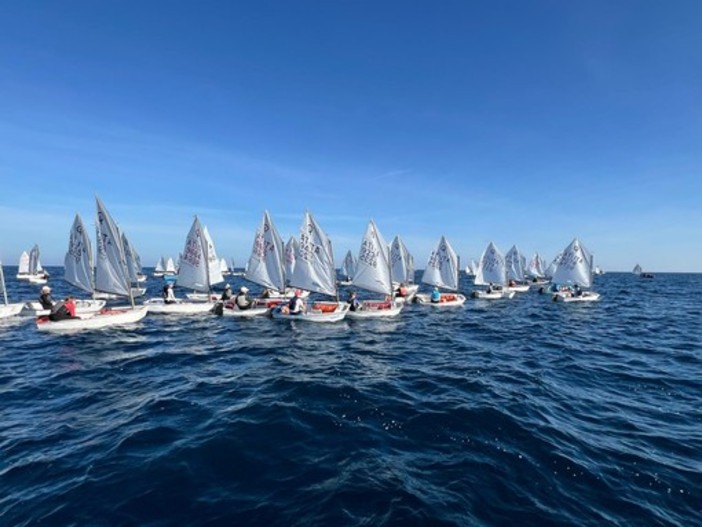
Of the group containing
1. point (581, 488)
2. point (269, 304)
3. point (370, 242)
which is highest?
point (370, 242)

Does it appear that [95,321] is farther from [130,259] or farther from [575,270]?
[575,270]

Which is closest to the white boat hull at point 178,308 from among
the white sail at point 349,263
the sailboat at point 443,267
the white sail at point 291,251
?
the white sail at point 291,251

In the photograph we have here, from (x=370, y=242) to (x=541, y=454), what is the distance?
91.8ft

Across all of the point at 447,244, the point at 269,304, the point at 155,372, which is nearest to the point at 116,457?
the point at 155,372

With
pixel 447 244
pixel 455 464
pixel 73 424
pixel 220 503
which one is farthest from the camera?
pixel 447 244

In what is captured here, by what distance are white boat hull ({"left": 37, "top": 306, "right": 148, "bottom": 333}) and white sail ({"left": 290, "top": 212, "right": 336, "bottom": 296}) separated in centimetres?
1442

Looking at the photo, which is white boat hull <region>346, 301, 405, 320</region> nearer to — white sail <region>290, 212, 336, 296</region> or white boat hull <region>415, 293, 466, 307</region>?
white sail <region>290, 212, 336, 296</region>

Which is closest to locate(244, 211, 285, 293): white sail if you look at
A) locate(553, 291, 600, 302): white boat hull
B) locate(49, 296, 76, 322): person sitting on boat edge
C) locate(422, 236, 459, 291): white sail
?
locate(49, 296, 76, 322): person sitting on boat edge

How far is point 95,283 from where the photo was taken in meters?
32.8

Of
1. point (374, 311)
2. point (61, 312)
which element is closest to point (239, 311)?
point (374, 311)

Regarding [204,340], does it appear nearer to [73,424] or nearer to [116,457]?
[73,424]

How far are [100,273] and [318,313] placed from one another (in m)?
19.7

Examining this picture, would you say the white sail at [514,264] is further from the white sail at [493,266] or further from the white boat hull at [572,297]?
the white boat hull at [572,297]

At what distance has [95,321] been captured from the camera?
Answer: 27.8 m
